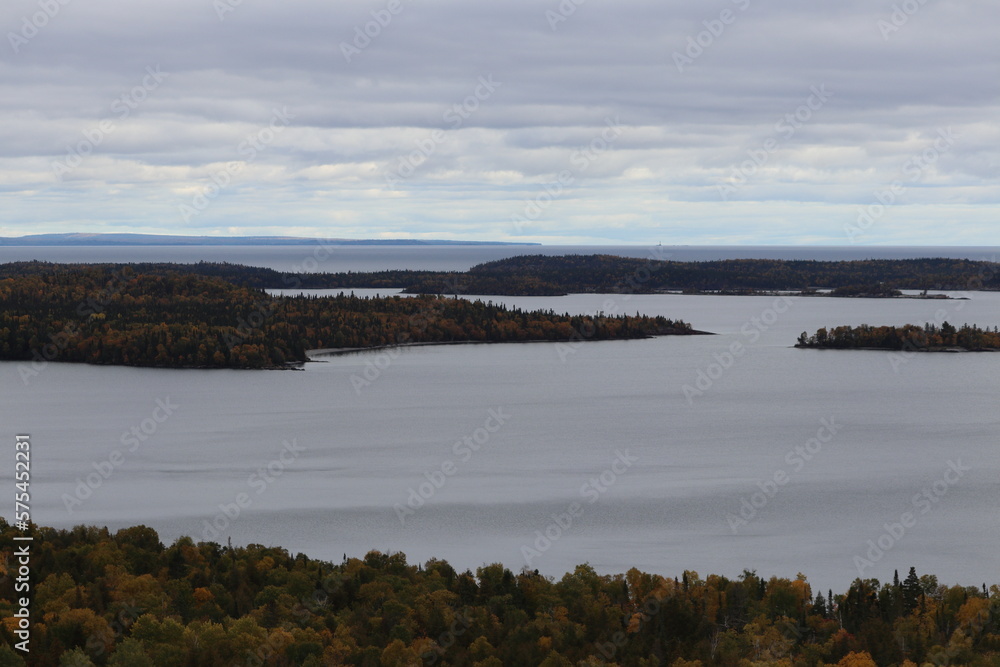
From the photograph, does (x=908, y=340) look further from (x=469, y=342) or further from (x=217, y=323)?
(x=217, y=323)

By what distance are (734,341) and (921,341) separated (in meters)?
21.8

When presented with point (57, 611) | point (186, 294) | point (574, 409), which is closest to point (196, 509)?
point (57, 611)

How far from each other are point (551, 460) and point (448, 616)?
33.6 m

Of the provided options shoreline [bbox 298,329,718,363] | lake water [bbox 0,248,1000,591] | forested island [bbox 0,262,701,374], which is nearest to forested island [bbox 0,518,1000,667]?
lake water [bbox 0,248,1000,591]

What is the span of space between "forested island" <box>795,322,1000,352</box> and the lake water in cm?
1496

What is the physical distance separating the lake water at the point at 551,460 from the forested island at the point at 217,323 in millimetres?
5160

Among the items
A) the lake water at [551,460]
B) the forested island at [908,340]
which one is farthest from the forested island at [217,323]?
the forested island at [908,340]

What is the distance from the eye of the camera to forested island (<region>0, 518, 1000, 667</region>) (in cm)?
3597

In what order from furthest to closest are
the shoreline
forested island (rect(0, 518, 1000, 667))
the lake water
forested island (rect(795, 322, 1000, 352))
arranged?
forested island (rect(795, 322, 1000, 352)) < the shoreline < the lake water < forested island (rect(0, 518, 1000, 667))

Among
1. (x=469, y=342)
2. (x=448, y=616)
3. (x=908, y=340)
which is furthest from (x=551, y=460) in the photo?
(x=908, y=340)

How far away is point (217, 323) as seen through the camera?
5290 inches

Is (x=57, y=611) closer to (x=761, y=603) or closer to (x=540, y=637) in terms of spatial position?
(x=540, y=637)

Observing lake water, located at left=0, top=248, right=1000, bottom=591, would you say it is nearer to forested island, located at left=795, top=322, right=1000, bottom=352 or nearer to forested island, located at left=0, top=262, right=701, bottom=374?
forested island, located at left=0, top=262, right=701, bottom=374

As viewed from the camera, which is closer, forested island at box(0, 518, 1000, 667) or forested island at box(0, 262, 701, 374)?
forested island at box(0, 518, 1000, 667)
